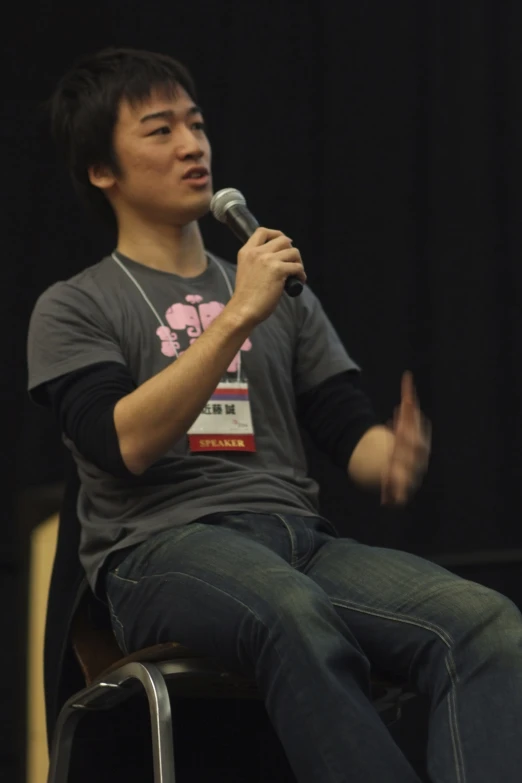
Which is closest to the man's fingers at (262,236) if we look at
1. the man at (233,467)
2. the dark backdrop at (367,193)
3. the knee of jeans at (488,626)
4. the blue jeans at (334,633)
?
the man at (233,467)

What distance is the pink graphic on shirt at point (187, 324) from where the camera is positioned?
1.43m

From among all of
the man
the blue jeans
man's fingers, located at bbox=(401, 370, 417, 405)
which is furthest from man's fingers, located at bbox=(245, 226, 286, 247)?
the blue jeans

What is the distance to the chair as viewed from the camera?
114cm

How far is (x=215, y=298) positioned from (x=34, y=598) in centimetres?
54

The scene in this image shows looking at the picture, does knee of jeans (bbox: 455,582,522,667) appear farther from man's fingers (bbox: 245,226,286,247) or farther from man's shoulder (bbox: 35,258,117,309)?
man's shoulder (bbox: 35,258,117,309)

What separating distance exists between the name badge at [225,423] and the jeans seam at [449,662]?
0.27 m

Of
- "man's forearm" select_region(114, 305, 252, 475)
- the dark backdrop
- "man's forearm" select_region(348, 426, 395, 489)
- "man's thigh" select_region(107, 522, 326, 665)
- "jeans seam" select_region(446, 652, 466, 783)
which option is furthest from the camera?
the dark backdrop

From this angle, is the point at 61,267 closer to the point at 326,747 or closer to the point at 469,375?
the point at 469,375

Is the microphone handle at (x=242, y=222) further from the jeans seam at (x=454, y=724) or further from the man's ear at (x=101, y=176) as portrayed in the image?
the jeans seam at (x=454, y=724)

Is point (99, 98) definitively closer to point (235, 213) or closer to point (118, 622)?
point (235, 213)

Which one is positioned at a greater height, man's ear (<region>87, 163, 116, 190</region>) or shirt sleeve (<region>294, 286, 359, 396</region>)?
man's ear (<region>87, 163, 116, 190</region>)

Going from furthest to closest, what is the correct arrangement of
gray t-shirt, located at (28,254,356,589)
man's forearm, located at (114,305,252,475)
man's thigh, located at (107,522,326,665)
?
gray t-shirt, located at (28,254,356,589), man's forearm, located at (114,305,252,475), man's thigh, located at (107,522,326,665)

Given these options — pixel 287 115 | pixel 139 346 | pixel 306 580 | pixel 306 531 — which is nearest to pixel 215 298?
pixel 139 346

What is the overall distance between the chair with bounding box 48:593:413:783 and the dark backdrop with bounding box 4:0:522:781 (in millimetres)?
703
